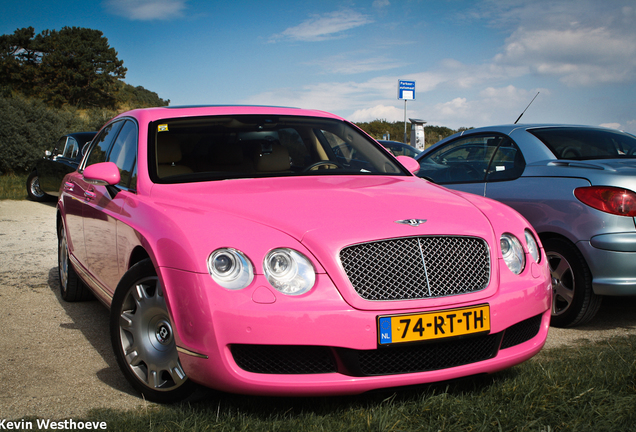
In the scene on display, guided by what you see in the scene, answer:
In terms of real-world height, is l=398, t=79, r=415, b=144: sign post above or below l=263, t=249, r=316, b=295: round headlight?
above

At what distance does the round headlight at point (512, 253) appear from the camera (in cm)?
273

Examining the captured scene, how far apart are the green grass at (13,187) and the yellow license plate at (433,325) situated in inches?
520

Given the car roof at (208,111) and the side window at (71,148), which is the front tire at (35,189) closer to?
the side window at (71,148)

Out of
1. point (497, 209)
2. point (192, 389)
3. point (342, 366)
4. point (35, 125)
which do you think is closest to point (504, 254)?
point (497, 209)

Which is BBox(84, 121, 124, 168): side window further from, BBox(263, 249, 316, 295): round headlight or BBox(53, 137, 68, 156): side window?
BBox(53, 137, 68, 156): side window

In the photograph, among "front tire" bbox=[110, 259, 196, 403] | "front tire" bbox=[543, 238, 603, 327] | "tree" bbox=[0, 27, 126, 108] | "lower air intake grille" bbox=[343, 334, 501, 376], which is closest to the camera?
"lower air intake grille" bbox=[343, 334, 501, 376]

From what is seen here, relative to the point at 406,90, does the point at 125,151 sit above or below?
below

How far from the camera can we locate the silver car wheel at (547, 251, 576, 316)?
4031mm

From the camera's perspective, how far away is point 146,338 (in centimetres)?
273

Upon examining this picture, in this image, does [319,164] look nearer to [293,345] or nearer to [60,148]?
[293,345]

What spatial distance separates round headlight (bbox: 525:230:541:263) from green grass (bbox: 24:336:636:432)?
598 millimetres

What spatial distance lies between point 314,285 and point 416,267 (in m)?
0.46

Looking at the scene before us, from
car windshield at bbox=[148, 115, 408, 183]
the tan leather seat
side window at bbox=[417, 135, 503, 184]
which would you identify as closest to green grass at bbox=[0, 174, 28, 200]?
side window at bbox=[417, 135, 503, 184]

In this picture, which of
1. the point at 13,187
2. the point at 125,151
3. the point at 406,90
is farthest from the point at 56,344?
the point at 406,90
